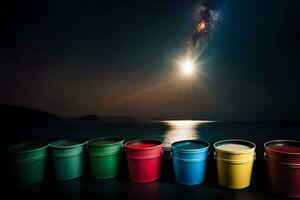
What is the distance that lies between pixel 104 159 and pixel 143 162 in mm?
506

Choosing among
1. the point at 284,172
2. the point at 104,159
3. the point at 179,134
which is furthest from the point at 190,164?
the point at 179,134

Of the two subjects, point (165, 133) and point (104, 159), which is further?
point (165, 133)

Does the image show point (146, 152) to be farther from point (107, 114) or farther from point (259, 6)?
point (259, 6)

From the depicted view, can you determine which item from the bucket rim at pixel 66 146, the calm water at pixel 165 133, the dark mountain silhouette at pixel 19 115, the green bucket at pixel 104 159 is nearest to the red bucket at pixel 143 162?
the green bucket at pixel 104 159

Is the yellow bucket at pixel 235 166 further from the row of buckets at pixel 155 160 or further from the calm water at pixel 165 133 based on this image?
the calm water at pixel 165 133

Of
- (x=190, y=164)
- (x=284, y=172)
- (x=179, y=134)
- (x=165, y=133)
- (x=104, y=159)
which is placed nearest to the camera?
(x=284, y=172)

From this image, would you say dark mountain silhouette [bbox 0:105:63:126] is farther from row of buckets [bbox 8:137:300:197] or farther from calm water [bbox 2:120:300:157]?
row of buckets [bbox 8:137:300:197]

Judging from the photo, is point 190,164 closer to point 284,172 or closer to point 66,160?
point 284,172

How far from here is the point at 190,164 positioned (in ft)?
8.16

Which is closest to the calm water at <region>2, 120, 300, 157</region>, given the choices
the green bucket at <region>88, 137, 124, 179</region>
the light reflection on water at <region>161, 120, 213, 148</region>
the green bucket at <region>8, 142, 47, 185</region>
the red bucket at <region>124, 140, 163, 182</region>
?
the light reflection on water at <region>161, 120, 213, 148</region>

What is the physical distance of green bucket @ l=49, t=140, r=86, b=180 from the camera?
275cm

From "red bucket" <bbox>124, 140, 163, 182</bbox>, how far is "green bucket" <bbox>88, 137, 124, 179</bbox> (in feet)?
0.67

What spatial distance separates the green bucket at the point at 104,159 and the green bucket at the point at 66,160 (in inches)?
6.7

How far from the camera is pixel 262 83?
3.91 meters
